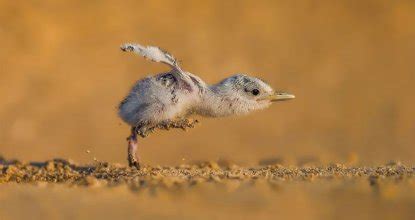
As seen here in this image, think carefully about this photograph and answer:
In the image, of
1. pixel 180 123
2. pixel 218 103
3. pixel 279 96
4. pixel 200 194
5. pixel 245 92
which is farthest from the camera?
pixel 279 96

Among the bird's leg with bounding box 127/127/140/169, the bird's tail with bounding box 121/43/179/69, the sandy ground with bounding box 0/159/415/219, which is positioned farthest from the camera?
the bird's leg with bounding box 127/127/140/169

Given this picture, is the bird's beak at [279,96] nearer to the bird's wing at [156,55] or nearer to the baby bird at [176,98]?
the baby bird at [176,98]

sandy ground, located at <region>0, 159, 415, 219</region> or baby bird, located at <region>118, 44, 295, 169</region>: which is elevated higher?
baby bird, located at <region>118, 44, 295, 169</region>

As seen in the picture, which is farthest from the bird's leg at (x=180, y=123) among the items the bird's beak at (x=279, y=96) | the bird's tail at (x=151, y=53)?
the bird's beak at (x=279, y=96)

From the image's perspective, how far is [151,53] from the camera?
26.9 ft

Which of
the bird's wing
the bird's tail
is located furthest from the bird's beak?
the bird's tail

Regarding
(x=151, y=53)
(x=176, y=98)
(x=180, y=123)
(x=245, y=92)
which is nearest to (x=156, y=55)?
(x=151, y=53)

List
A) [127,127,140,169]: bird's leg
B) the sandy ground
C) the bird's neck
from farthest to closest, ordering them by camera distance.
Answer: [127,127,140,169]: bird's leg → the bird's neck → the sandy ground

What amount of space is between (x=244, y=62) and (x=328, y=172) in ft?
22.6

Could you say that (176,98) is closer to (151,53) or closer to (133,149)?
(151,53)

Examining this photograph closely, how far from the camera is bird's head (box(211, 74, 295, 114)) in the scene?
8.48 m

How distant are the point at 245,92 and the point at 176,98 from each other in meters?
0.73

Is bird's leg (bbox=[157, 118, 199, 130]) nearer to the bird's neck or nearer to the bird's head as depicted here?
the bird's neck

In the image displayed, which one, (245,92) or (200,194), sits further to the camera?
(245,92)
